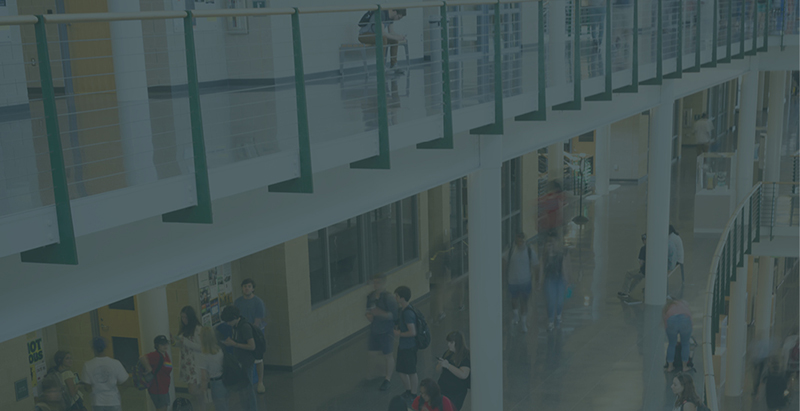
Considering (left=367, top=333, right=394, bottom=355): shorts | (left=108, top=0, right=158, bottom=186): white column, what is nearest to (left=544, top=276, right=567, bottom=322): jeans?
(left=367, top=333, right=394, bottom=355): shorts

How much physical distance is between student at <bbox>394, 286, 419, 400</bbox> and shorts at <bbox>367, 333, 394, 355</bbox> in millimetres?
538

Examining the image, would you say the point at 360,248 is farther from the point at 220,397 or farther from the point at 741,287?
the point at 741,287

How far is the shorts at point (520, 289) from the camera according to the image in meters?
11.3

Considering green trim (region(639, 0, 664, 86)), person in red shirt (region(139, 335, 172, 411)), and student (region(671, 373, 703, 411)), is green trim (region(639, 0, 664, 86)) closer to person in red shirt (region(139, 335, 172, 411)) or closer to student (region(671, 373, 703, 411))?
student (region(671, 373, 703, 411))

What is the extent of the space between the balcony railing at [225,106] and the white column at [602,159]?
28.0ft

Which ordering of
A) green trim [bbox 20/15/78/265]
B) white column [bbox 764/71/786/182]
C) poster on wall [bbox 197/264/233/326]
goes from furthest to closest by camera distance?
white column [bbox 764/71/786/182]
poster on wall [bbox 197/264/233/326]
green trim [bbox 20/15/78/265]

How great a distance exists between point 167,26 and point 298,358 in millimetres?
4312

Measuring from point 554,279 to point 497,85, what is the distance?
500cm

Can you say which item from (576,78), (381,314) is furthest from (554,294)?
(576,78)

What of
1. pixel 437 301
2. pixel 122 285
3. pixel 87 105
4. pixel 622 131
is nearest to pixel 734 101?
pixel 622 131

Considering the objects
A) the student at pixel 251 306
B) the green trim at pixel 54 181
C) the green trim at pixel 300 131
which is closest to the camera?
the green trim at pixel 54 181

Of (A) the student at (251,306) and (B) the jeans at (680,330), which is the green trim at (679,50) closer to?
(B) the jeans at (680,330)

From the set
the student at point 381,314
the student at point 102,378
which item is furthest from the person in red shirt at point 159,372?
the student at point 381,314

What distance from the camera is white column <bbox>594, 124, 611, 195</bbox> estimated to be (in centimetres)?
2106
